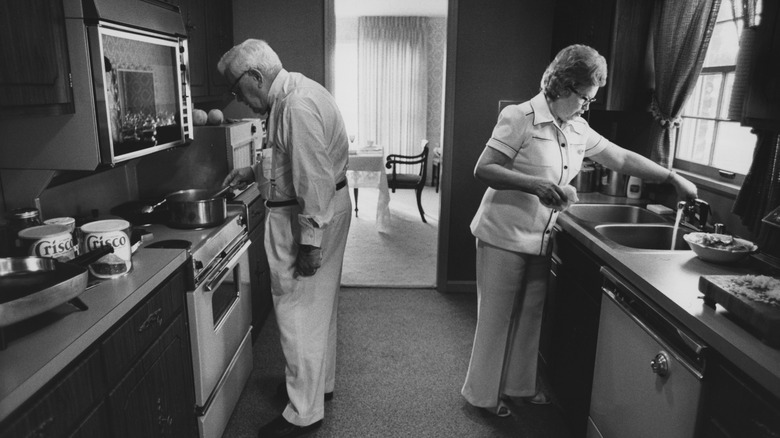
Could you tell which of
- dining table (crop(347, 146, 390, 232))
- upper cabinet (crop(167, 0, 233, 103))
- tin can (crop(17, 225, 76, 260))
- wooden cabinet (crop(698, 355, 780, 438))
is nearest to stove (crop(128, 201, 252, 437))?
tin can (crop(17, 225, 76, 260))

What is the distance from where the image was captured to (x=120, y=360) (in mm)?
1420

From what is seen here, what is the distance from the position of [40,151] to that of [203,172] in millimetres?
1143

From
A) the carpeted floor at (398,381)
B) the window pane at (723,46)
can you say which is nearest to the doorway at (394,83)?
the carpeted floor at (398,381)

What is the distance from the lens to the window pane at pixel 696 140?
2578 mm

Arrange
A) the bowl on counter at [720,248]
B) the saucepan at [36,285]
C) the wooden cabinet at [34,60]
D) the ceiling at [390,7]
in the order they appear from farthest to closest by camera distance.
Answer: the ceiling at [390,7] < the bowl on counter at [720,248] < the wooden cabinet at [34,60] < the saucepan at [36,285]

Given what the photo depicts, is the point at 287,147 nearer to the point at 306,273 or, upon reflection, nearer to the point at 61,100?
the point at 306,273

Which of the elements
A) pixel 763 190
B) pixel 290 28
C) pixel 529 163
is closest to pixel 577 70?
pixel 529 163

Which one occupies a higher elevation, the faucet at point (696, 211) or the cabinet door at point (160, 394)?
the faucet at point (696, 211)

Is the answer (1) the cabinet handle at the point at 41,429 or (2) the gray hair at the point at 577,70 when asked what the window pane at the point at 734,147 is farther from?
(1) the cabinet handle at the point at 41,429

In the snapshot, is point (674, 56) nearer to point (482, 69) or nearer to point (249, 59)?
point (482, 69)

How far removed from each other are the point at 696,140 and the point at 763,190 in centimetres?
97

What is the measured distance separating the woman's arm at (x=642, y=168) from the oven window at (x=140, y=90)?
70.9 inches

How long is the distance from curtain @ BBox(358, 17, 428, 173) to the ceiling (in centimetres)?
21

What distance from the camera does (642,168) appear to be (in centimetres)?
221
